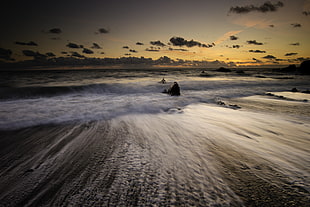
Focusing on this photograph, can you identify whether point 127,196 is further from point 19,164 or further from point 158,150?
point 19,164

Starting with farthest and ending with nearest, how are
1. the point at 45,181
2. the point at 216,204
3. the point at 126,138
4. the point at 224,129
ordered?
the point at 224,129
the point at 126,138
the point at 45,181
the point at 216,204

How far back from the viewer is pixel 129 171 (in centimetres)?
185

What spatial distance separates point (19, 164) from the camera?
2076mm

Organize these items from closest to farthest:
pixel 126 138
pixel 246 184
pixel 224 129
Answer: pixel 246 184 < pixel 126 138 < pixel 224 129

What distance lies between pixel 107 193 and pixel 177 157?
113cm

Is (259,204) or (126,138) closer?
(259,204)

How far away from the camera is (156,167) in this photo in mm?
1927

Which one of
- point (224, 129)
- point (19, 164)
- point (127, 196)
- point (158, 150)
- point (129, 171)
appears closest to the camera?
point (127, 196)

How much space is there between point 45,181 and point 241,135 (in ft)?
11.9

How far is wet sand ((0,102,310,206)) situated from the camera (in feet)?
4.69

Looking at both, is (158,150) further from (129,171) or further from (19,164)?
(19,164)

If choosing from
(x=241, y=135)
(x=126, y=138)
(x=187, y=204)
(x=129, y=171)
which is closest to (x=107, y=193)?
(x=129, y=171)

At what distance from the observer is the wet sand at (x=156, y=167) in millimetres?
1431

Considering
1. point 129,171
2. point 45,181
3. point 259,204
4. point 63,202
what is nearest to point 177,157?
point 129,171
